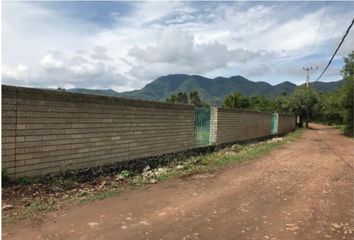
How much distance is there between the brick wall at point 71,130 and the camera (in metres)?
6.82

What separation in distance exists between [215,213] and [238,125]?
1438 cm

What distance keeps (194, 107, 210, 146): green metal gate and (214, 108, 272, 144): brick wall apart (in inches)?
26.3

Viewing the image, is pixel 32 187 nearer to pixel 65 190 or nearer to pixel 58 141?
pixel 65 190

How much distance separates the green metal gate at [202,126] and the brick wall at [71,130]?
3.11m

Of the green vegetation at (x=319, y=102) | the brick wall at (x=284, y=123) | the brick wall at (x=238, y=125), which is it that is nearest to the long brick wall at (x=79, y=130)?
the brick wall at (x=238, y=125)

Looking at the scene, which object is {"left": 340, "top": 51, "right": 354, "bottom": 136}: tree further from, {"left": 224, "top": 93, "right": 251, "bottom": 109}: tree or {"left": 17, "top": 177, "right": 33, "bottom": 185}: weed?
{"left": 17, "top": 177, "right": 33, "bottom": 185}: weed

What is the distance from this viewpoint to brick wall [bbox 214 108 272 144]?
17.4 metres

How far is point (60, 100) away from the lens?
7.80 meters

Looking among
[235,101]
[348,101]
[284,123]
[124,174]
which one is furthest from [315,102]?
[124,174]

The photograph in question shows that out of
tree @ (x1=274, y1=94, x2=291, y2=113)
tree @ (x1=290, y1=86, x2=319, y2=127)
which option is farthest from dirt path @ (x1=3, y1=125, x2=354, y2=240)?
tree @ (x1=274, y1=94, x2=291, y2=113)

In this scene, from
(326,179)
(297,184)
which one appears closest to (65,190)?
(297,184)

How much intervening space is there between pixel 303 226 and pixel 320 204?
1.76 meters

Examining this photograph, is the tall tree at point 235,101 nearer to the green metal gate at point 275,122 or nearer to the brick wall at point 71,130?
the green metal gate at point 275,122

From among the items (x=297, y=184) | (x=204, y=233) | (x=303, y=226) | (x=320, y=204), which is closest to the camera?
(x=204, y=233)
